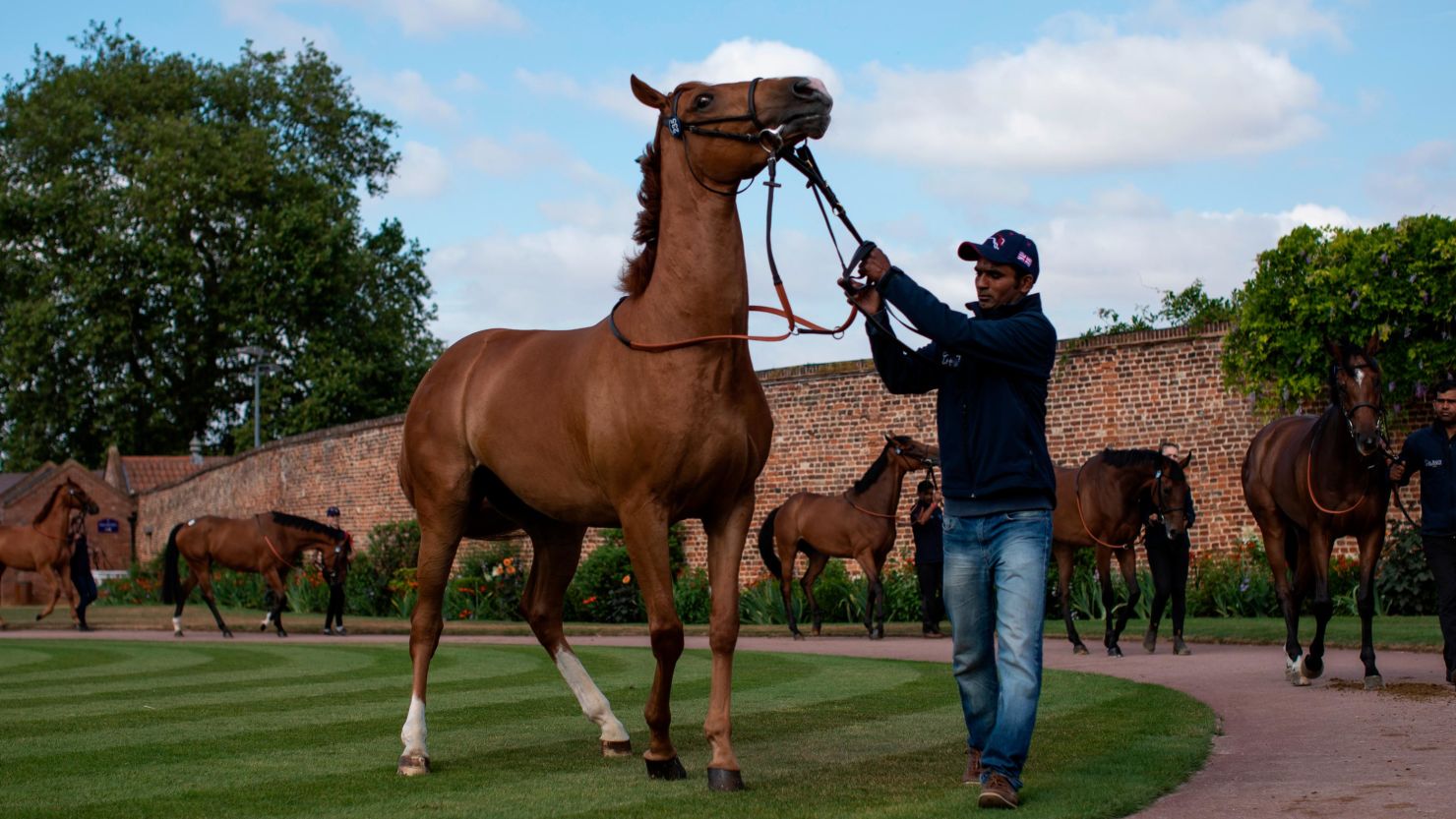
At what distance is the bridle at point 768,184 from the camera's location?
5.93 metres

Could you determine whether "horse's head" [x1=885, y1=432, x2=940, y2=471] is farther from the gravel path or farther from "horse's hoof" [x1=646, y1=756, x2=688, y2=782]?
"horse's hoof" [x1=646, y1=756, x2=688, y2=782]

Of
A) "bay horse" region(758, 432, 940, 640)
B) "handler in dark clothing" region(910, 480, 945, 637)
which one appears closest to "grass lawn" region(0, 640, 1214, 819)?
"handler in dark clothing" region(910, 480, 945, 637)

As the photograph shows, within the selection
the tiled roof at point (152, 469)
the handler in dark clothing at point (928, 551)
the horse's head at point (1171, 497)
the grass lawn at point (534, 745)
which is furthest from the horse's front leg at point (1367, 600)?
the tiled roof at point (152, 469)

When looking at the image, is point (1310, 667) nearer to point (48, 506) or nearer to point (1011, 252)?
point (1011, 252)

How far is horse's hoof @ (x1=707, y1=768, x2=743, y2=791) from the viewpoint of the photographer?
19.1ft

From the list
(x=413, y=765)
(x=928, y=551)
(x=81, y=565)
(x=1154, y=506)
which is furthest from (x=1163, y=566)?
(x=81, y=565)

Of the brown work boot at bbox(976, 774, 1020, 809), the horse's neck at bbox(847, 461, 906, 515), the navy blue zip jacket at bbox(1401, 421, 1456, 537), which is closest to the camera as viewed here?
the brown work boot at bbox(976, 774, 1020, 809)

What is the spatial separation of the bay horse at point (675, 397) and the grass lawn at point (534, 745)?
49cm

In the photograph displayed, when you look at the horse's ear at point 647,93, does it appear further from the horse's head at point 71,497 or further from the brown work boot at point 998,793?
the horse's head at point 71,497

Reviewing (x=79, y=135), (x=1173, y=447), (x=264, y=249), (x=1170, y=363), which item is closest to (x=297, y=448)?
(x=264, y=249)

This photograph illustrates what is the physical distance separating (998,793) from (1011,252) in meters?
2.07

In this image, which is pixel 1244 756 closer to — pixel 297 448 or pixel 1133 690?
pixel 1133 690

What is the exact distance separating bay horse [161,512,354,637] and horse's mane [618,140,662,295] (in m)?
18.5

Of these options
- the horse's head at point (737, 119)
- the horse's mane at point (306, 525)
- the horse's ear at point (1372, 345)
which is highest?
the horse's head at point (737, 119)
